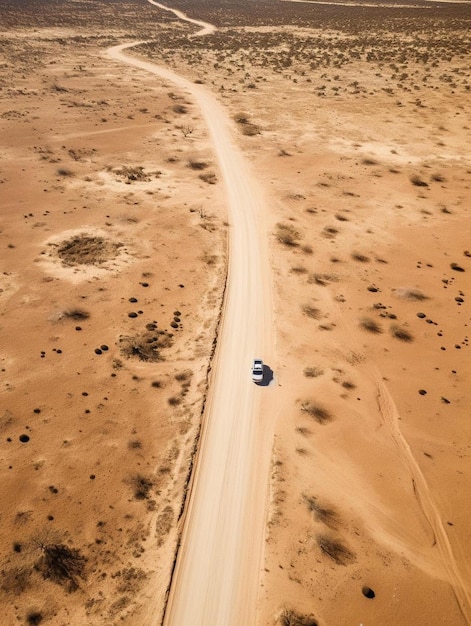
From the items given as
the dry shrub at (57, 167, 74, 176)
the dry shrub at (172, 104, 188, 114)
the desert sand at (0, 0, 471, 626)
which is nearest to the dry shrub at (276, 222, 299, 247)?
the desert sand at (0, 0, 471, 626)

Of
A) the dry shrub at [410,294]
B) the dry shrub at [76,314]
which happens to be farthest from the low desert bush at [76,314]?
the dry shrub at [410,294]

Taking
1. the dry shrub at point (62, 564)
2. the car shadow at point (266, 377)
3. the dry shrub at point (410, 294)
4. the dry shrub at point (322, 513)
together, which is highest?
the dry shrub at point (410, 294)

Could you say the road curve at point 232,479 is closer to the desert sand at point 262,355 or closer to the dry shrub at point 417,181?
the desert sand at point 262,355

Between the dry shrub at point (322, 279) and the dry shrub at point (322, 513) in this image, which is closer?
the dry shrub at point (322, 513)

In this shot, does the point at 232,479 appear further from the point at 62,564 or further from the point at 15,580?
the point at 15,580

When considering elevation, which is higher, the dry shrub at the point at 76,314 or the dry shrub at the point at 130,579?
the dry shrub at the point at 76,314

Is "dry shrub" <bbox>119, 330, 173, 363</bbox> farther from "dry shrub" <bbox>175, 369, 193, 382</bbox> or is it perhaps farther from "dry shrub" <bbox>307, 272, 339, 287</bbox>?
"dry shrub" <bbox>307, 272, 339, 287</bbox>
